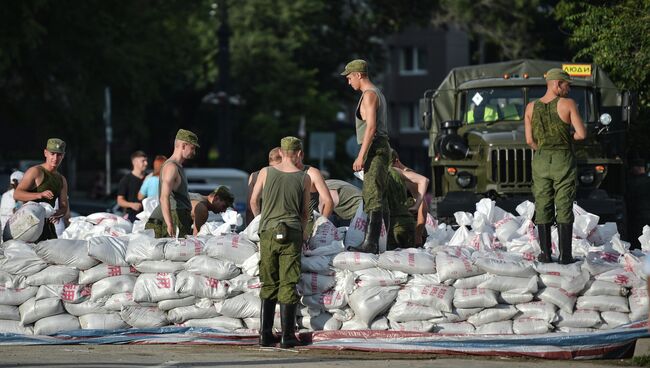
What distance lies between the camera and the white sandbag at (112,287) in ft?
40.6

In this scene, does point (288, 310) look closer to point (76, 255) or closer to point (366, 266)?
point (366, 266)

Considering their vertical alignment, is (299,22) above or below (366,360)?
above

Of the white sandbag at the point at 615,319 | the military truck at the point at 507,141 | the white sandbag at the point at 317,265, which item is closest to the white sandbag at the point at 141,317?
the white sandbag at the point at 317,265

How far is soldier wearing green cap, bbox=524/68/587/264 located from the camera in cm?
1205

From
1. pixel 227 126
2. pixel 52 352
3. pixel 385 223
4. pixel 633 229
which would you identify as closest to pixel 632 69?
pixel 633 229

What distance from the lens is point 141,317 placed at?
40.7 feet

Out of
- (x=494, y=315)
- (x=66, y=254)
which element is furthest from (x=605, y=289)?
(x=66, y=254)

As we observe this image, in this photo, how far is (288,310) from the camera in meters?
11.7

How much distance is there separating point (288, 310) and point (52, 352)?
189 centimetres

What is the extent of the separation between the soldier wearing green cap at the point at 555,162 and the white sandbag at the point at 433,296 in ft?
2.98

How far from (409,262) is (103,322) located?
2662 millimetres

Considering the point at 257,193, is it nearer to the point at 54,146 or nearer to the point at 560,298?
the point at 54,146

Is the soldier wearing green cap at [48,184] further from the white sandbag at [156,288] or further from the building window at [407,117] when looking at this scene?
the building window at [407,117]

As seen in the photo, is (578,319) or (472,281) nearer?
(578,319)
